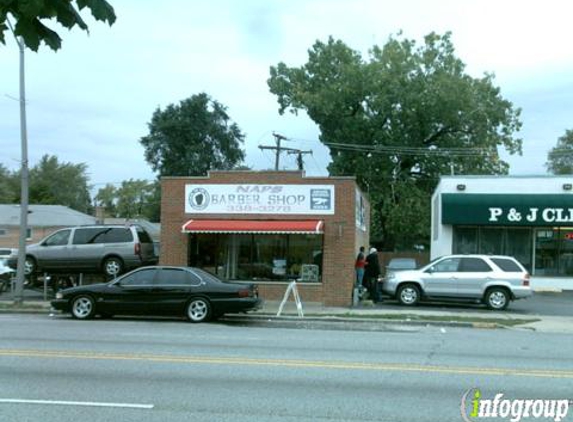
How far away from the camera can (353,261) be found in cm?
2081

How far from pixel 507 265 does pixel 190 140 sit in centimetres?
5013

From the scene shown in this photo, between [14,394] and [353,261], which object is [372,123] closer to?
[353,261]

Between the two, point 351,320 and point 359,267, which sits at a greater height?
point 359,267

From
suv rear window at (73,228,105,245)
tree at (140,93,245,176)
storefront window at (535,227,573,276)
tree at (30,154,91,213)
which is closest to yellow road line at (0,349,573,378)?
suv rear window at (73,228,105,245)

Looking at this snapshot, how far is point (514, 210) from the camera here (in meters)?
28.2

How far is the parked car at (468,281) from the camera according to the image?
66.0 ft

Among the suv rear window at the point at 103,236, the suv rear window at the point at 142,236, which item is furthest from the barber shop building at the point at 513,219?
the suv rear window at the point at 103,236

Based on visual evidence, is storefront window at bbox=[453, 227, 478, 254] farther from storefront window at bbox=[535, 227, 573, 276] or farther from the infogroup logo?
the infogroup logo

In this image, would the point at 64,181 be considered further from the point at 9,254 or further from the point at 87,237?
the point at 87,237

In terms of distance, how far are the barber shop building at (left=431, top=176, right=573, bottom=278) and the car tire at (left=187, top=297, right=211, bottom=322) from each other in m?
15.3

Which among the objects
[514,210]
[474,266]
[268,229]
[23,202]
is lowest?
[474,266]

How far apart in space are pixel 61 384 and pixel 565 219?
24.8m

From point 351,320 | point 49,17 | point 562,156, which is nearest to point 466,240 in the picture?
point 351,320

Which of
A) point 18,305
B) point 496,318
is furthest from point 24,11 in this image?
point 18,305
